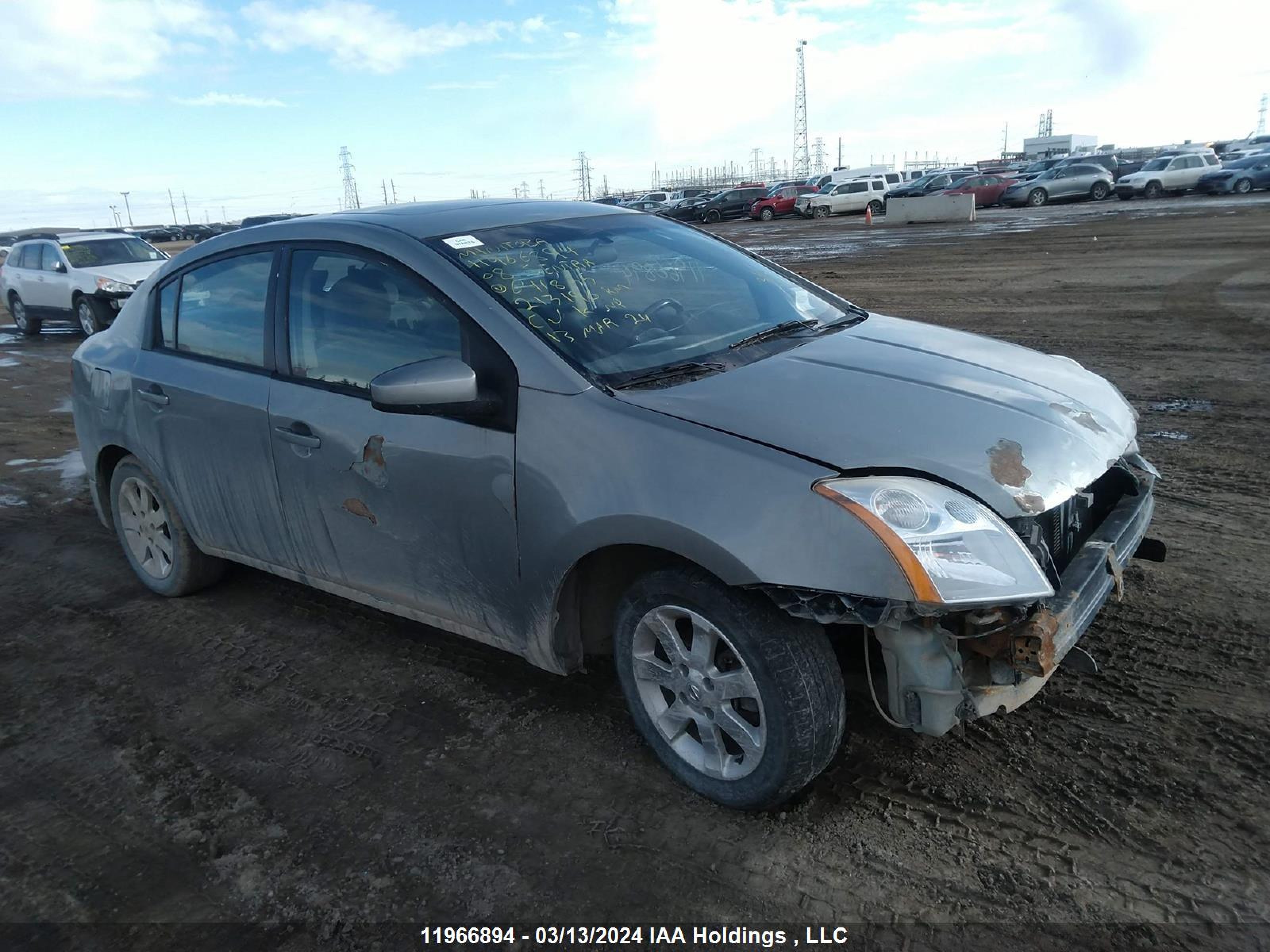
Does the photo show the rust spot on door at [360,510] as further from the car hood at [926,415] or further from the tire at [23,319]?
the tire at [23,319]

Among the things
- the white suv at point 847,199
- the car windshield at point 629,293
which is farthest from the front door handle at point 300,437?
the white suv at point 847,199

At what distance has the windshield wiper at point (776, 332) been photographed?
333 centimetres

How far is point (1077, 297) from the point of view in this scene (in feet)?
39.5

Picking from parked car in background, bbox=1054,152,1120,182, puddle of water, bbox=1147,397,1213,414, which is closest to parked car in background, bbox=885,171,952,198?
parked car in background, bbox=1054,152,1120,182

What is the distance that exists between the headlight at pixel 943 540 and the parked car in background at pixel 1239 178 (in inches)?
1518

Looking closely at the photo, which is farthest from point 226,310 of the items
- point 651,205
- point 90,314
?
point 651,205

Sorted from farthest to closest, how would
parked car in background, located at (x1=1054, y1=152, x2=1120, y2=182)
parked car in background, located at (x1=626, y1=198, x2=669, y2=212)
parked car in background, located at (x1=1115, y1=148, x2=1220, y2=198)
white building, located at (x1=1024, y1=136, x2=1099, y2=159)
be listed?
white building, located at (x1=1024, y1=136, x2=1099, y2=159), parked car in background, located at (x1=626, y1=198, x2=669, y2=212), parked car in background, located at (x1=1054, y1=152, x2=1120, y2=182), parked car in background, located at (x1=1115, y1=148, x2=1220, y2=198)

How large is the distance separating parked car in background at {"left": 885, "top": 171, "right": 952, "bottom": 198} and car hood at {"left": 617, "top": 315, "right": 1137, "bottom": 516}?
4341cm

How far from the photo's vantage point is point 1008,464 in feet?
8.52

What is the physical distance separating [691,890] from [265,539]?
2378 millimetres

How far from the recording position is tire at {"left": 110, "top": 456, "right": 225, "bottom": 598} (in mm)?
4445

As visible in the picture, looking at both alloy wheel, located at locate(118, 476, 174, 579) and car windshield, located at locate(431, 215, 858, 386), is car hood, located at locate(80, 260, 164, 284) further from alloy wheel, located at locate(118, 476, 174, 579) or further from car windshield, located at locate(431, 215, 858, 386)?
car windshield, located at locate(431, 215, 858, 386)

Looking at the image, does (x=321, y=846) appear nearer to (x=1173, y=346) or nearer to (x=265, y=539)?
(x=265, y=539)

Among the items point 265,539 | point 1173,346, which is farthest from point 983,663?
point 1173,346
